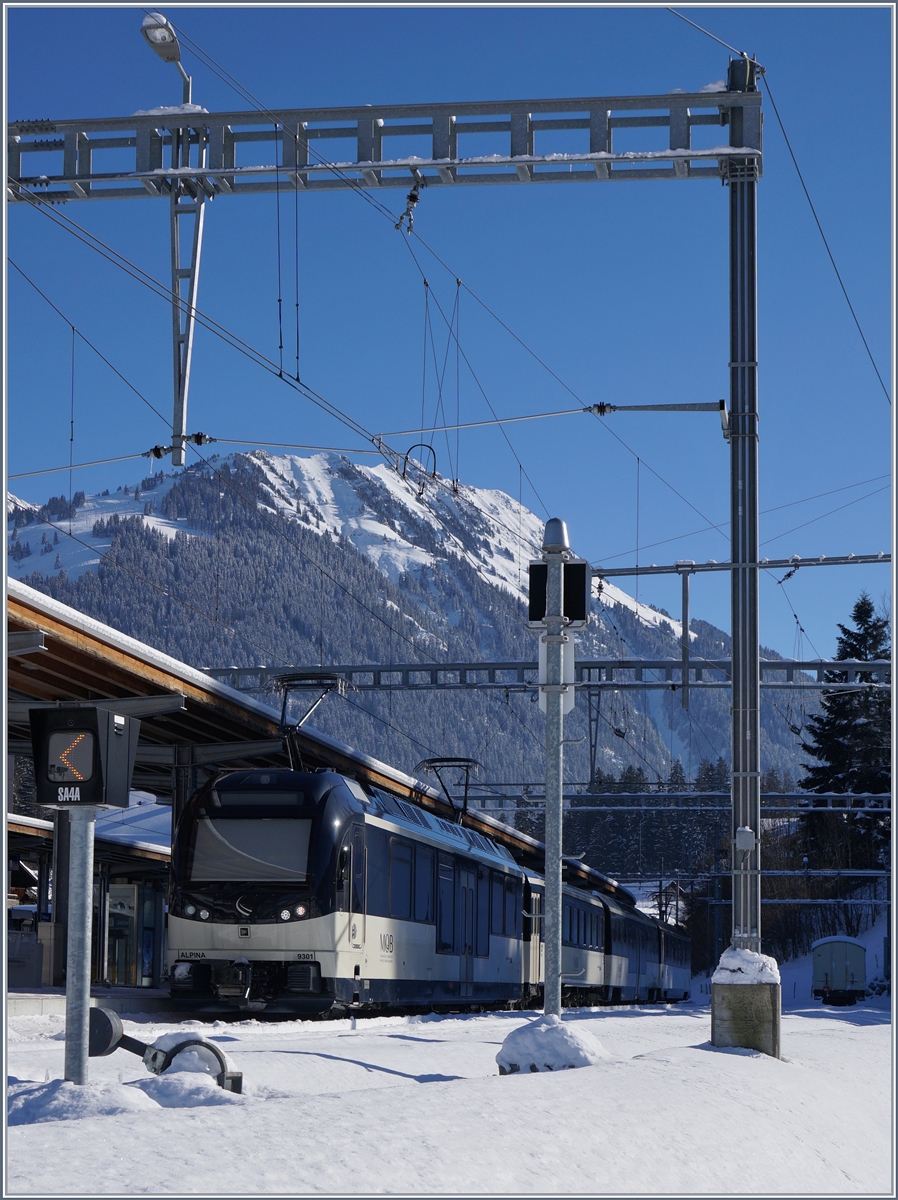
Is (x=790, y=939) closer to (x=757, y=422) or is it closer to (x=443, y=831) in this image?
(x=443, y=831)

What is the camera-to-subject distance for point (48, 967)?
22.5m

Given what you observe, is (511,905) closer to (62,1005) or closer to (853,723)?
(62,1005)

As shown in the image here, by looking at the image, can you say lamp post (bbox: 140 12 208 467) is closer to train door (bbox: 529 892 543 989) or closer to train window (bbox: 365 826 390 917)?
train window (bbox: 365 826 390 917)

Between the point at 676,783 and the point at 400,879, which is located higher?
the point at 676,783

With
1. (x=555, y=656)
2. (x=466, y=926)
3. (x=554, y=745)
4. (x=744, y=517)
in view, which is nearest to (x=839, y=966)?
(x=466, y=926)

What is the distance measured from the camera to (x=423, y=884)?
20.4 m

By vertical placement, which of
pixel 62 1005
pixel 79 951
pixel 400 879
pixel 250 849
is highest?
pixel 250 849

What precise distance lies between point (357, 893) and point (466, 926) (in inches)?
230

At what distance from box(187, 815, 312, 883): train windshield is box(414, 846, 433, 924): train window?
336 cm

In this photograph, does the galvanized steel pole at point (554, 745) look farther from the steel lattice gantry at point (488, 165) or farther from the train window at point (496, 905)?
the train window at point (496, 905)

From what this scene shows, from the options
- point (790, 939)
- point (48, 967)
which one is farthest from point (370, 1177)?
point (790, 939)

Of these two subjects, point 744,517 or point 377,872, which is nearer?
point 744,517

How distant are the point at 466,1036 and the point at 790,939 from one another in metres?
72.5

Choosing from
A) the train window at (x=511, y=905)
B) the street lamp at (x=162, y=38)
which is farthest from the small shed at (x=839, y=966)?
the street lamp at (x=162, y=38)
